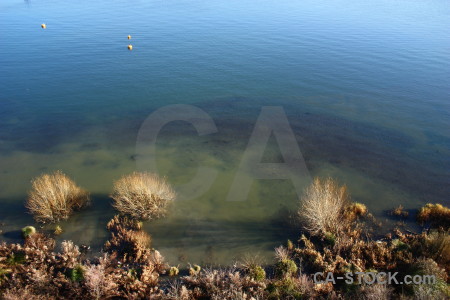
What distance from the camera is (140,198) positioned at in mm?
16219

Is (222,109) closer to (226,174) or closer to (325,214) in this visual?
(226,174)

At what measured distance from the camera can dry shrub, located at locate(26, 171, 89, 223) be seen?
51.2 ft

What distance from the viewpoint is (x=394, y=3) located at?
78.6m

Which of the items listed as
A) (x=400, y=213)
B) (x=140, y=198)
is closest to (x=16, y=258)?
(x=140, y=198)

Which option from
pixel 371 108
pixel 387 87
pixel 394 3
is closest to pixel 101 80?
pixel 371 108

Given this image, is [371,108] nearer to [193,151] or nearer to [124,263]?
[193,151]

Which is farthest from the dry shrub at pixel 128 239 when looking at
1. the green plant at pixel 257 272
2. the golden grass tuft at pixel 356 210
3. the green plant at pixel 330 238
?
the golden grass tuft at pixel 356 210

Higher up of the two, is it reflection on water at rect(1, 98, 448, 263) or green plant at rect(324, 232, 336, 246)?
reflection on water at rect(1, 98, 448, 263)

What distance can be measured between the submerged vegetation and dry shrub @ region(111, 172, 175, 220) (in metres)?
0.05

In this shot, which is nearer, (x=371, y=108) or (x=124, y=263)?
(x=124, y=263)

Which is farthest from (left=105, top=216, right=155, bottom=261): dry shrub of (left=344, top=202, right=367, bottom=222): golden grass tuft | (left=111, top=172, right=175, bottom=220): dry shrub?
(left=344, top=202, right=367, bottom=222): golden grass tuft

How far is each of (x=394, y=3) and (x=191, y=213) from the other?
8575 cm

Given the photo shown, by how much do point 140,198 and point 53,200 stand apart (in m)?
4.29

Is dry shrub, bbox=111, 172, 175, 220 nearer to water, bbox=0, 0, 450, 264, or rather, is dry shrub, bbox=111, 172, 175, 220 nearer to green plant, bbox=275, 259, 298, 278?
water, bbox=0, 0, 450, 264
